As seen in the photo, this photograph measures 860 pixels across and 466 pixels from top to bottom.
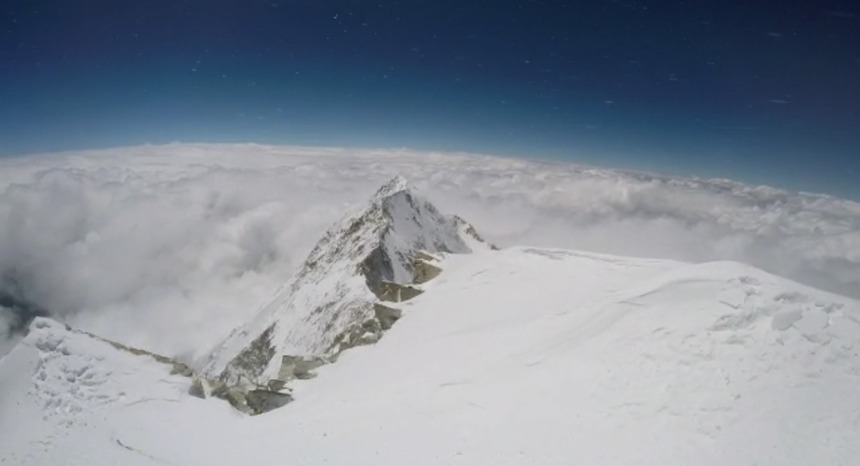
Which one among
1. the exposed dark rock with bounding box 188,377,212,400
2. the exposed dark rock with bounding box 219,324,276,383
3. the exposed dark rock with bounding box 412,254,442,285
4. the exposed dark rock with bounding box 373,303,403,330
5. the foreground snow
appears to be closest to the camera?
the foreground snow

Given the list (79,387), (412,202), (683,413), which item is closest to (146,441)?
(79,387)

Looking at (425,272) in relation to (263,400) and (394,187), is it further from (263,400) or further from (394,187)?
(394,187)

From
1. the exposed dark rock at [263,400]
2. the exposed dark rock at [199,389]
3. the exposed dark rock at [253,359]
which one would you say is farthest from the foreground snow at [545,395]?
the exposed dark rock at [253,359]

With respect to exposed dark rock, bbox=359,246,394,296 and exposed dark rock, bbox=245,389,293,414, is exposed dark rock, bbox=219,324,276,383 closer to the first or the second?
exposed dark rock, bbox=359,246,394,296

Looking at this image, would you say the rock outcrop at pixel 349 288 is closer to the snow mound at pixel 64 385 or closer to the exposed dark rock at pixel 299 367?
the exposed dark rock at pixel 299 367

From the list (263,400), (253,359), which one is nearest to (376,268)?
(253,359)

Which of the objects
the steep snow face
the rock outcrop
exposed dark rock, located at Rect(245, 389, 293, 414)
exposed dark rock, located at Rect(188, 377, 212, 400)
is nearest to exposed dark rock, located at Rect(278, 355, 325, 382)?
the rock outcrop

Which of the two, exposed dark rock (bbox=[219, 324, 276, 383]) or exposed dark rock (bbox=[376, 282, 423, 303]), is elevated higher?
exposed dark rock (bbox=[376, 282, 423, 303])
